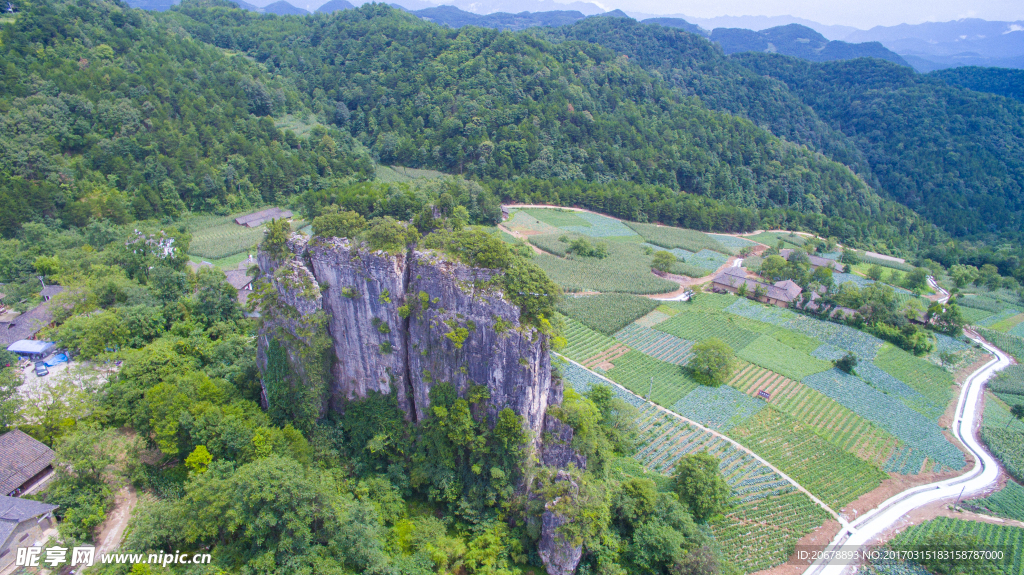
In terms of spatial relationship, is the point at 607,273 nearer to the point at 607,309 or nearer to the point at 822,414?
the point at 607,309

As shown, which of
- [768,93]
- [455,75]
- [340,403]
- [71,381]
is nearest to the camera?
[340,403]

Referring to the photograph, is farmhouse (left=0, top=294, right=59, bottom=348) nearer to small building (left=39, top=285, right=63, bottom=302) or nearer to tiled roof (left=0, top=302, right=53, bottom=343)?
tiled roof (left=0, top=302, right=53, bottom=343)

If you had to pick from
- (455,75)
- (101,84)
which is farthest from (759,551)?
(455,75)

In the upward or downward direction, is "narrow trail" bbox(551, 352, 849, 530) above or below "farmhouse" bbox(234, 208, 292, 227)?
below

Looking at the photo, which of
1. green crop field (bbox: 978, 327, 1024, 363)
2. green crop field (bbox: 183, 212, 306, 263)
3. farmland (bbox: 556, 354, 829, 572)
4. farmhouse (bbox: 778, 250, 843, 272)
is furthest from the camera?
farmhouse (bbox: 778, 250, 843, 272)

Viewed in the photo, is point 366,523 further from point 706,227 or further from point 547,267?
point 706,227

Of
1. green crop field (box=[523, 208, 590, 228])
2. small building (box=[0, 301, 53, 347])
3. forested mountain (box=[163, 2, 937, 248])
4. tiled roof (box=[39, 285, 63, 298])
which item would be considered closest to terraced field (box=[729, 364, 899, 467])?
green crop field (box=[523, 208, 590, 228])
